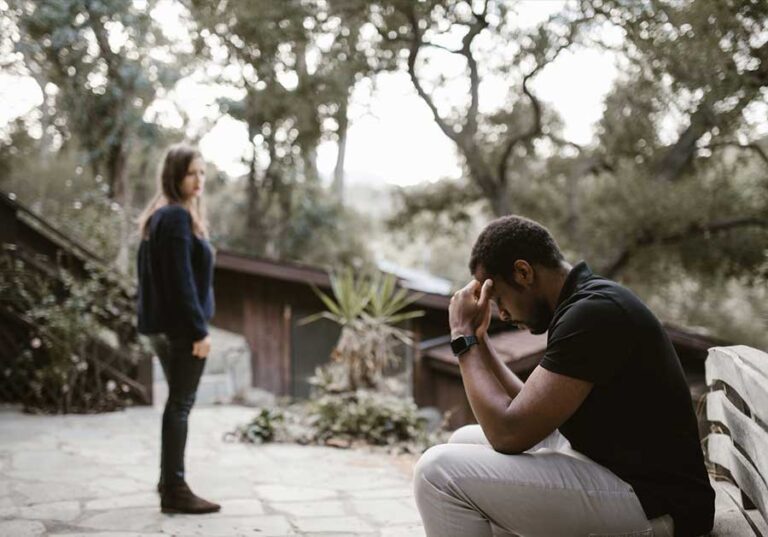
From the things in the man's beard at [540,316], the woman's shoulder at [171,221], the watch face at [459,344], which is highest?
the woman's shoulder at [171,221]

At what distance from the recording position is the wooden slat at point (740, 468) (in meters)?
2.01

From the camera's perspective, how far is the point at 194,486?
14.0 feet

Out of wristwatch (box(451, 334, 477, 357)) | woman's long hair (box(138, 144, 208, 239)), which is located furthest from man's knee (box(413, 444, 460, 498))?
woman's long hair (box(138, 144, 208, 239))

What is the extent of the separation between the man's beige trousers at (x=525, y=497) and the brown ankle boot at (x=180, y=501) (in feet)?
5.87

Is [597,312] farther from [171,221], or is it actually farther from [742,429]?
[171,221]

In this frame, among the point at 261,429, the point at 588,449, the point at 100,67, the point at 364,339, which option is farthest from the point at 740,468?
the point at 100,67

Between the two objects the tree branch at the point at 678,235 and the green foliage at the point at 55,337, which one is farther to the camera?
the tree branch at the point at 678,235

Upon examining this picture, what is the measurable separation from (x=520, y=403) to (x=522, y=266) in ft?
1.53

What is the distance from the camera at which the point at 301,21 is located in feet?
34.7

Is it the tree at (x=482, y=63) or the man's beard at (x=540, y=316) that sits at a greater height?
the tree at (x=482, y=63)

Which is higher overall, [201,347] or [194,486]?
[201,347]

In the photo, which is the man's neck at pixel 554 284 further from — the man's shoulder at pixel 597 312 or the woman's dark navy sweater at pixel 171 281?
the woman's dark navy sweater at pixel 171 281

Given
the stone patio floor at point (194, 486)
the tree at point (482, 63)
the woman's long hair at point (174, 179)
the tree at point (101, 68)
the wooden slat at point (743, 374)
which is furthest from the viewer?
the tree at point (101, 68)

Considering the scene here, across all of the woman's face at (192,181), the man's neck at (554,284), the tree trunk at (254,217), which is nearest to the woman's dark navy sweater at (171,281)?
the woman's face at (192,181)
